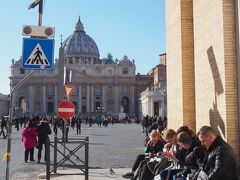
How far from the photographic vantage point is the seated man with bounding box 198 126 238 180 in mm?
5402

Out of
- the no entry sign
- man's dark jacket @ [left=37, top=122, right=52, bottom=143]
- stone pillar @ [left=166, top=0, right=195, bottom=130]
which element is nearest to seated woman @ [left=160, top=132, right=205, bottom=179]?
stone pillar @ [left=166, top=0, right=195, bottom=130]

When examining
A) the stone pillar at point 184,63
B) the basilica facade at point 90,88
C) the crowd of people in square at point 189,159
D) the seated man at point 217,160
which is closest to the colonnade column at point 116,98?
the basilica facade at point 90,88

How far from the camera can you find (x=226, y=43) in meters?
7.18

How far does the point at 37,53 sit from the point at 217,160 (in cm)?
325

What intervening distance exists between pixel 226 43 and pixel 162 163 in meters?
2.43

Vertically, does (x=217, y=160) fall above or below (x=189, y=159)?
above

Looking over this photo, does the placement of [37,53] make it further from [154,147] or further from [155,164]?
[154,147]

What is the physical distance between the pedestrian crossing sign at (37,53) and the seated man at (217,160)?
2700 mm

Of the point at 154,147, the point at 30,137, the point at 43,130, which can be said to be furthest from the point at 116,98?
the point at 154,147

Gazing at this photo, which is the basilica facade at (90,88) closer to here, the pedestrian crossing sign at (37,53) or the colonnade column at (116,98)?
the colonnade column at (116,98)

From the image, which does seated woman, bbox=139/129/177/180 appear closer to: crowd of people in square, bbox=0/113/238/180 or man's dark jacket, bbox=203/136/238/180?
crowd of people in square, bbox=0/113/238/180

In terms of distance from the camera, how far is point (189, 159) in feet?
22.0

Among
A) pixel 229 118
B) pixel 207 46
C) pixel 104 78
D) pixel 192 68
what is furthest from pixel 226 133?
pixel 104 78

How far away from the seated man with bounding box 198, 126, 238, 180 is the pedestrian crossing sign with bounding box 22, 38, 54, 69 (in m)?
2.70
